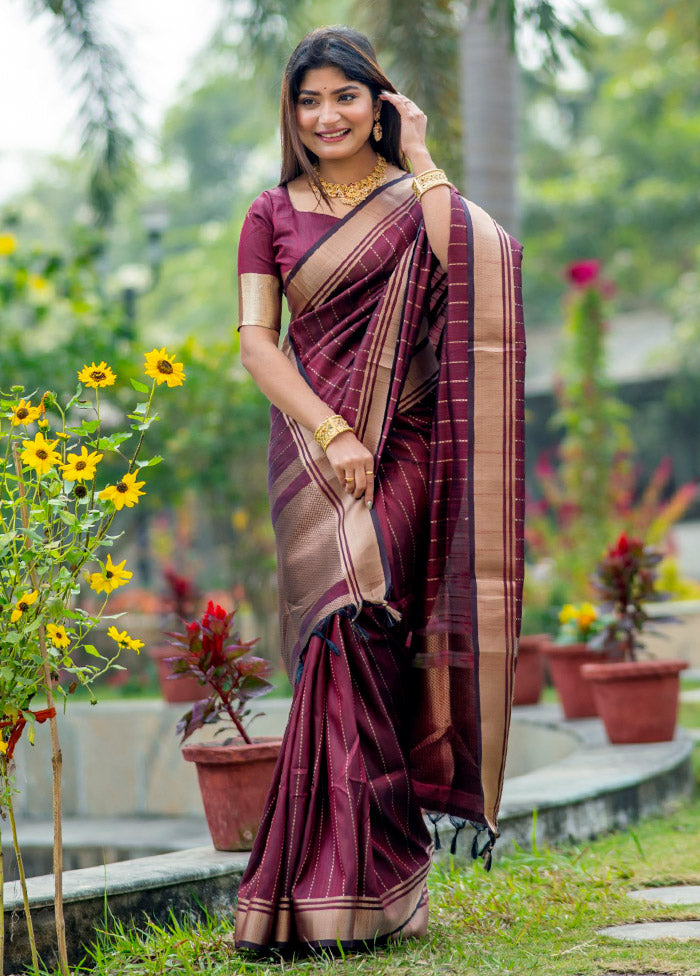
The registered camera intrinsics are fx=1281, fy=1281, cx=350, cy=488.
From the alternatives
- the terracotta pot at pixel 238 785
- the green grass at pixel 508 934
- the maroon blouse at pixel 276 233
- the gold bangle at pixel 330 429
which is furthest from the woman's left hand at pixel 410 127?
the green grass at pixel 508 934

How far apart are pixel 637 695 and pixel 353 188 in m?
2.51

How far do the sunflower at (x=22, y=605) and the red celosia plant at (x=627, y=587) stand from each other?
10.3 ft

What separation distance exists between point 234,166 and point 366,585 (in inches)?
1200

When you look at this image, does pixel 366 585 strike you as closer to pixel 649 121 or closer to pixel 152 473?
pixel 152 473

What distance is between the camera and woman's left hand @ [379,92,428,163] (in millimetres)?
2852

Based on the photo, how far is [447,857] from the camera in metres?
3.39

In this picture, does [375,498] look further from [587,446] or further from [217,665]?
[587,446]

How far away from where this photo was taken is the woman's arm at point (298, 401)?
269 cm

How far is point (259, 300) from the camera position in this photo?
9.50ft

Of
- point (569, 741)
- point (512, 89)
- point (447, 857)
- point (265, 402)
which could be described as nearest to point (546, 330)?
point (265, 402)

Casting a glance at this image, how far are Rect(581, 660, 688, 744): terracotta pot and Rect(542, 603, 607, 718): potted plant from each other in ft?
2.44

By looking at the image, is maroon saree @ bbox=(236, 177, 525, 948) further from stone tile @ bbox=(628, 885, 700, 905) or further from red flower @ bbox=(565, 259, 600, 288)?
red flower @ bbox=(565, 259, 600, 288)

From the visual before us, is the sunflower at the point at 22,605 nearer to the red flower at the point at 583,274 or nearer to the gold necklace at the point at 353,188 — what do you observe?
the gold necklace at the point at 353,188

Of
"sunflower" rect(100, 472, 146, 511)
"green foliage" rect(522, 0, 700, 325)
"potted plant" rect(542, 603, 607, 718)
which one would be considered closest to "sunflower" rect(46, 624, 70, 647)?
"sunflower" rect(100, 472, 146, 511)
